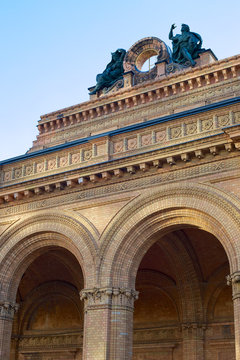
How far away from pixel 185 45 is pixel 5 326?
1599 cm

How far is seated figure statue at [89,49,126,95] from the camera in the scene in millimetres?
27750

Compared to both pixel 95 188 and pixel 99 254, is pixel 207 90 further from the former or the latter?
pixel 99 254

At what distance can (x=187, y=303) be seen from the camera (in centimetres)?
1995

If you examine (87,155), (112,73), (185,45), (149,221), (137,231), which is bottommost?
(137,231)

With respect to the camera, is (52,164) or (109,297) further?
(52,164)

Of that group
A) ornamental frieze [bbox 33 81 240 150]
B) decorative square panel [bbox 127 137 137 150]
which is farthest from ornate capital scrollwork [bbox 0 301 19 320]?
ornamental frieze [bbox 33 81 240 150]

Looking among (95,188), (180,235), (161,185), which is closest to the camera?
(161,185)

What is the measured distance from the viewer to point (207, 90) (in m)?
24.1

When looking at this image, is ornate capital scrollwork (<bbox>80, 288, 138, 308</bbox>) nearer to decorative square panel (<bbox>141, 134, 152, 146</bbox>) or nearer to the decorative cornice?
decorative square panel (<bbox>141, 134, 152, 146</bbox>)

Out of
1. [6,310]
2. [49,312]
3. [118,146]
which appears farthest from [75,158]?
[49,312]

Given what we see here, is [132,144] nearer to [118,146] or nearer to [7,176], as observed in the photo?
[118,146]

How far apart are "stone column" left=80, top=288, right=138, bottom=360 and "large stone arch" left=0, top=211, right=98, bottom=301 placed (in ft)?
5.75

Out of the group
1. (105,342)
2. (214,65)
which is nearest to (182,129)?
(105,342)

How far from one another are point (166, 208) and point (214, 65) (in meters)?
10.7
